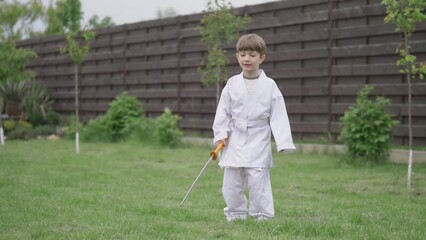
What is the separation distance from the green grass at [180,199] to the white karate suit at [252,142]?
0.21 metres

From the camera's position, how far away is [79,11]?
93.0 feet

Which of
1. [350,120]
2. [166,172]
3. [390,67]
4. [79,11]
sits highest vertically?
[79,11]

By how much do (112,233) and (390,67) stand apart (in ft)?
20.0

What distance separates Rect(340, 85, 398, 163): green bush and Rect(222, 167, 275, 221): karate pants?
3.87 meters

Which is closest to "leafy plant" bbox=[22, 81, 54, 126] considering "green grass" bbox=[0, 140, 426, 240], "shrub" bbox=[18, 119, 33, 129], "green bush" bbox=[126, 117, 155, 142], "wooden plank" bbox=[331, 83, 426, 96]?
"shrub" bbox=[18, 119, 33, 129]

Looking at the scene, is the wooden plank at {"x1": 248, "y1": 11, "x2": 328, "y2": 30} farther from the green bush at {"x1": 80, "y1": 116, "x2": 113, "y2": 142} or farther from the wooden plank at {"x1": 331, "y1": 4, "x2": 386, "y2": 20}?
the green bush at {"x1": 80, "y1": 116, "x2": 113, "y2": 142}

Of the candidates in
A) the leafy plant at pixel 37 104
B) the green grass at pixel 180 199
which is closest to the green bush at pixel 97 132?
the leafy plant at pixel 37 104

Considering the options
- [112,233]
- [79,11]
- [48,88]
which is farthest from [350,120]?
[79,11]

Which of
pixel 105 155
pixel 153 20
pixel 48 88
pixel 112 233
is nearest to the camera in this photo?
pixel 112 233

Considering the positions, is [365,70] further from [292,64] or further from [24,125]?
[24,125]

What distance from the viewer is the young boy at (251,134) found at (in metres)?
5.15

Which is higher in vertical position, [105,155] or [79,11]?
[79,11]

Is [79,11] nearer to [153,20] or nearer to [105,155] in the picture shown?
[153,20]

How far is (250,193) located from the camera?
17.1 feet
